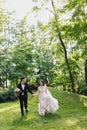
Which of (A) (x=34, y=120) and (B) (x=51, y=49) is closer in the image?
(A) (x=34, y=120)

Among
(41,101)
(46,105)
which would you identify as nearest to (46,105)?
(46,105)

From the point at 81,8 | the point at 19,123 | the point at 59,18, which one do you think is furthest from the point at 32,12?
the point at 19,123

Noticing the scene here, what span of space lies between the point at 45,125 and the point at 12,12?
30913 mm

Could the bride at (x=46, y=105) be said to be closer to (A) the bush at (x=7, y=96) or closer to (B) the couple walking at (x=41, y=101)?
(B) the couple walking at (x=41, y=101)

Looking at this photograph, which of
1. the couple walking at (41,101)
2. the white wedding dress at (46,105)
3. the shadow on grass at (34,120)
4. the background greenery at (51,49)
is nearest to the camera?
the shadow on grass at (34,120)

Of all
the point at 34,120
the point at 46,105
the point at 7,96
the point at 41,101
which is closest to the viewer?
the point at 34,120

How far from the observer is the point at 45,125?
12.9 metres

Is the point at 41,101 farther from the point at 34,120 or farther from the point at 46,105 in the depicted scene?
the point at 34,120

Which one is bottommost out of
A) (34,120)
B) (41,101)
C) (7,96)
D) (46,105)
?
(7,96)

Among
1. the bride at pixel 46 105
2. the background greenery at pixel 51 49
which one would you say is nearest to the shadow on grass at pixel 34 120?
the bride at pixel 46 105

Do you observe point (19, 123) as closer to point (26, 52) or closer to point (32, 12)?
point (32, 12)

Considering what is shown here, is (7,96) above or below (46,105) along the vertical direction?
below

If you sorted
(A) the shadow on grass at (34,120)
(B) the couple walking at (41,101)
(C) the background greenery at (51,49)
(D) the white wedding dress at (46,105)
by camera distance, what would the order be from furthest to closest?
1. (C) the background greenery at (51,49)
2. (D) the white wedding dress at (46,105)
3. (B) the couple walking at (41,101)
4. (A) the shadow on grass at (34,120)

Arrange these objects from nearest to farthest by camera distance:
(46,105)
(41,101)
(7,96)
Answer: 1. (46,105)
2. (41,101)
3. (7,96)
